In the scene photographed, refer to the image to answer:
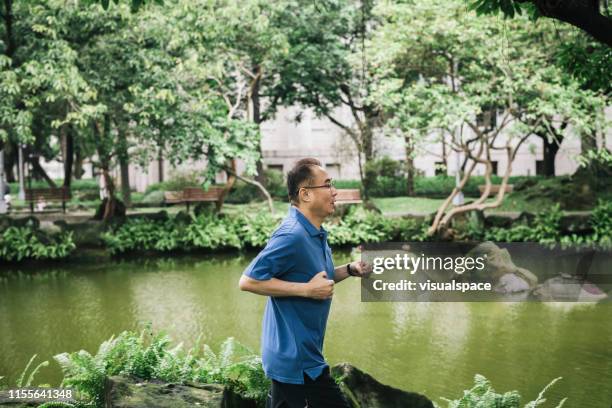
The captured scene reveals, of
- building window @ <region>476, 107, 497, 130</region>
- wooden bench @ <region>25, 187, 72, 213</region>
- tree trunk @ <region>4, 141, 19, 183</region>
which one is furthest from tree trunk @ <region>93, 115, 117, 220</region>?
tree trunk @ <region>4, 141, 19, 183</region>

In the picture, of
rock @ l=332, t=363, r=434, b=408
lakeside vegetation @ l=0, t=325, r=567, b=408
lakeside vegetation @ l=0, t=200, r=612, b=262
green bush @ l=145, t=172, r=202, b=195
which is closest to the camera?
lakeside vegetation @ l=0, t=325, r=567, b=408

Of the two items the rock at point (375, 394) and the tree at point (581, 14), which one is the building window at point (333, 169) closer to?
the rock at point (375, 394)

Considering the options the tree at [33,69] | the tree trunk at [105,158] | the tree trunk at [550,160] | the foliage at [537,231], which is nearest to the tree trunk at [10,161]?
the tree trunk at [105,158]

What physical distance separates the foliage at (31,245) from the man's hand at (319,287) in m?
14.4

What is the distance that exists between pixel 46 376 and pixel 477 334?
17.7 ft

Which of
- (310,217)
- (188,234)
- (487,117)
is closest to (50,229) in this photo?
(188,234)

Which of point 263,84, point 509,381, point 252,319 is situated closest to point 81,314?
point 252,319

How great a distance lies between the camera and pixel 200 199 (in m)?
22.6

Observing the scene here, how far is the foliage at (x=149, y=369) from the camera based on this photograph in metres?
5.07

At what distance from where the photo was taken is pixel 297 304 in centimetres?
335

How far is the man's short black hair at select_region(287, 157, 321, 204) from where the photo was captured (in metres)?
3.49

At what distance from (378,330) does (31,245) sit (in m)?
10.2

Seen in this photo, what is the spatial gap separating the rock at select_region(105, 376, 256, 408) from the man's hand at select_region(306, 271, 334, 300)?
1442 millimetres

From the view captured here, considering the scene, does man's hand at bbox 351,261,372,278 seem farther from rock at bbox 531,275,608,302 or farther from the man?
rock at bbox 531,275,608,302
